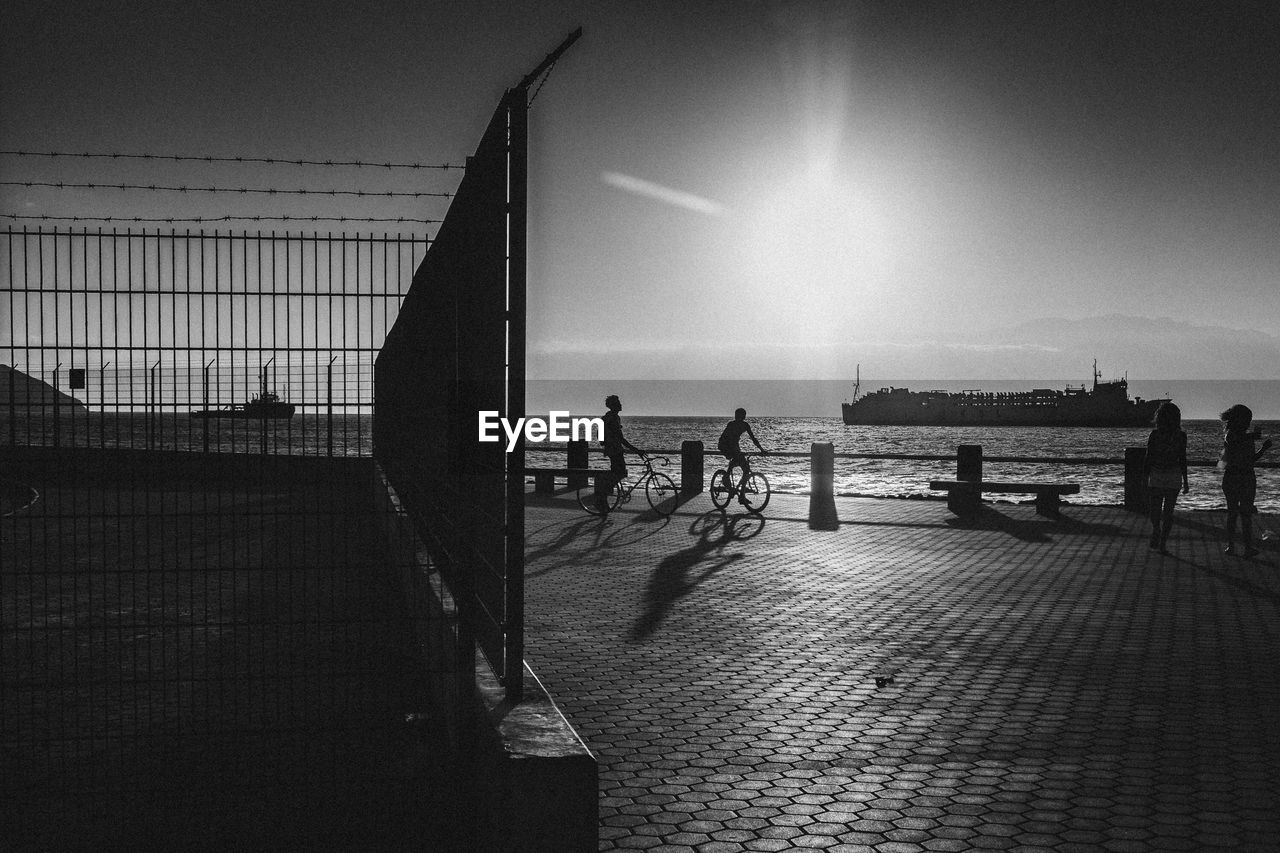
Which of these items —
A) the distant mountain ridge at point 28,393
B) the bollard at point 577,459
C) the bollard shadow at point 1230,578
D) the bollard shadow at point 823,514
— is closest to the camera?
the distant mountain ridge at point 28,393

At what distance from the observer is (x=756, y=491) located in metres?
19.7

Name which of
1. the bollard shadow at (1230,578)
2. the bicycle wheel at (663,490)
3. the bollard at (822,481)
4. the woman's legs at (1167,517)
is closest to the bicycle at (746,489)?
the bicycle wheel at (663,490)

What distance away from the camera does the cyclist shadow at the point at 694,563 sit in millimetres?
9641

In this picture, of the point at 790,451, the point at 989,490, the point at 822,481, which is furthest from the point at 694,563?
the point at 790,451

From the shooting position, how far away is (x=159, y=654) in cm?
806

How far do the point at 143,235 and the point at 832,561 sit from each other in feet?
32.8

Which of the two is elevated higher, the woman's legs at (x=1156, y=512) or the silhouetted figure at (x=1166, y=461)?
the silhouetted figure at (x=1166, y=461)

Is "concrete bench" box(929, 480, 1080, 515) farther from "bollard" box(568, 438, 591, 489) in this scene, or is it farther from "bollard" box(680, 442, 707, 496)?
"bollard" box(568, 438, 591, 489)

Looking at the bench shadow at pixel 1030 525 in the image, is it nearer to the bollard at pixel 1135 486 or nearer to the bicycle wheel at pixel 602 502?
the bollard at pixel 1135 486

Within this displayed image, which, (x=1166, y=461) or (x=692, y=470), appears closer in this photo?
(x=1166, y=461)

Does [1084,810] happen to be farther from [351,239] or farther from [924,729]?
[351,239]

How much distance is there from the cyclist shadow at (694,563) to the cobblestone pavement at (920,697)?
0.06 meters

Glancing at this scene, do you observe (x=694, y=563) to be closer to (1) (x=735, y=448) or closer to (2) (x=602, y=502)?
(2) (x=602, y=502)

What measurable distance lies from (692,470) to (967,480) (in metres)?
6.10
